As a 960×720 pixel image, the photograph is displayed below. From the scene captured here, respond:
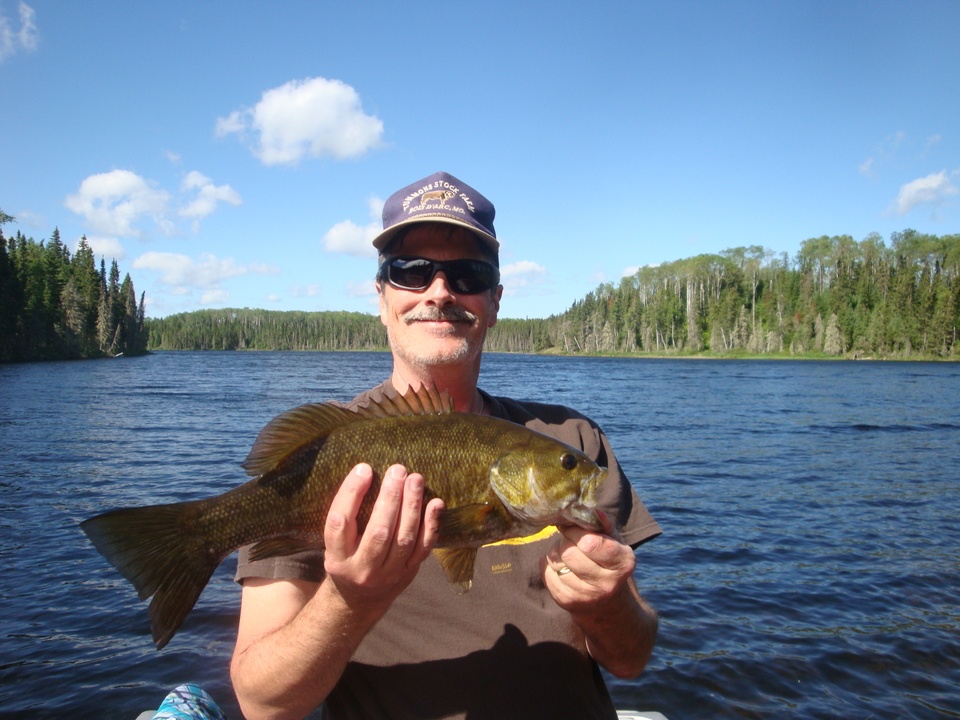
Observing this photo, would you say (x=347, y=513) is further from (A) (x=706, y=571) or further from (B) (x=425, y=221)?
(A) (x=706, y=571)

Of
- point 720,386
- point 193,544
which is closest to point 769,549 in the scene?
point 193,544

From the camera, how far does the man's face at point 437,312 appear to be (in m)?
3.44

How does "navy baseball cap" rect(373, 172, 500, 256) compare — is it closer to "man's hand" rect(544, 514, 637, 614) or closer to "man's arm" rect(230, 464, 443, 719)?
"man's arm" rect(230, 464, 443, 719)

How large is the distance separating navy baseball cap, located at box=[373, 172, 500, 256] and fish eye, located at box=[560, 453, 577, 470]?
4.33 ft

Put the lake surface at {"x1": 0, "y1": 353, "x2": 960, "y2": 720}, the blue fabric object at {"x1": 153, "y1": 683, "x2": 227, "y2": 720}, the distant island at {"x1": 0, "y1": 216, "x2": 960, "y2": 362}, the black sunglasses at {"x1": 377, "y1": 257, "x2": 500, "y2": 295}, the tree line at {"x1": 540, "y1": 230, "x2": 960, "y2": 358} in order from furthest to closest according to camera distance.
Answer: the tree line at {"x1": 540, "y1": 230, "x2": 960, "y2": 358}
the distant island at {"x1": 0, "y1": 216, "x2": 960, "y2": 362}
the lake surface at {"x1": 0, "y1": 353, "x2": 960, "y2": 720}
the blue fabric object at {"x1": 153, "y1": 683, "x2": 227, "y2": 720}
the black sunglasses at {"x1": 377, "y1": 257, "x2": 500, "y2": 295}

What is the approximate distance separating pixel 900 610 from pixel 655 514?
15.6ft

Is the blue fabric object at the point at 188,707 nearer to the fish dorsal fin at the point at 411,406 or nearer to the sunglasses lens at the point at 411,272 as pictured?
the fish dorsal fin at the point at 411,406

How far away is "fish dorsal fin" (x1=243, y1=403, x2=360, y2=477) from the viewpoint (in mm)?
2719

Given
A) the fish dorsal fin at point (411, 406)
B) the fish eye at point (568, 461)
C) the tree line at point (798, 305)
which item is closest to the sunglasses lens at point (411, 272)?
the fish dorsal fin at point (411, 406)

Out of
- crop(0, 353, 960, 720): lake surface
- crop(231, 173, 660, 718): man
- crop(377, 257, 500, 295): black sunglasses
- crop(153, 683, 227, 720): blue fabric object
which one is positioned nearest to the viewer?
crop(231, 173, 660, 718): man

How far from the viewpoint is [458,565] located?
2744mm

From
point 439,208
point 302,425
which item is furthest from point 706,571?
point 302,425

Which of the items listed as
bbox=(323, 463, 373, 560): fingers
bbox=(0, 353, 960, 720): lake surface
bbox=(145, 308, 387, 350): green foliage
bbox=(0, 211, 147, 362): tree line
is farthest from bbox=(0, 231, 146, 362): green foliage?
bbox=(145, 308, 387, 350): green foliage

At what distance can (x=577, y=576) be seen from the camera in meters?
2.56
